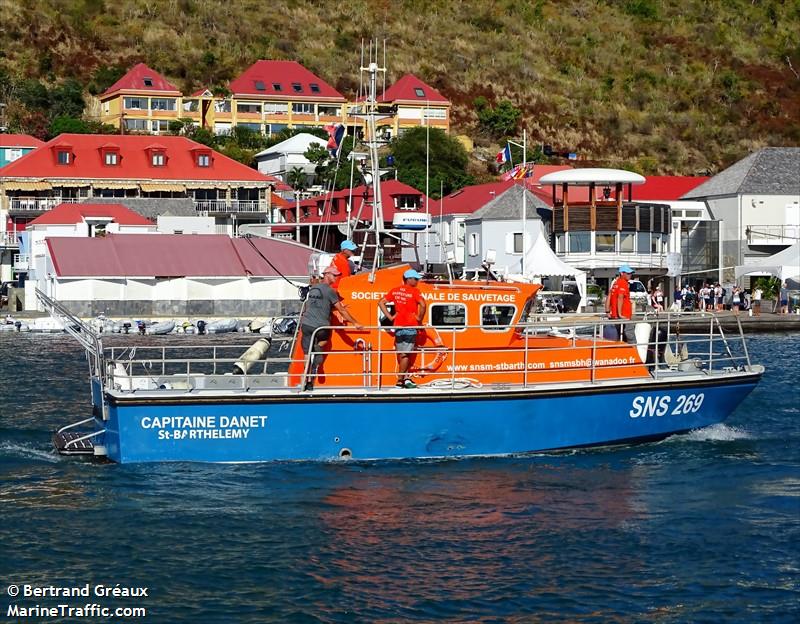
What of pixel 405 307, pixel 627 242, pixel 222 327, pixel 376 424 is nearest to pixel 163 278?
pixel 222 327

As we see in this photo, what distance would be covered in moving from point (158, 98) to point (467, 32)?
39.0 meters

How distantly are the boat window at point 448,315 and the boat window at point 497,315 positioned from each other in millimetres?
310

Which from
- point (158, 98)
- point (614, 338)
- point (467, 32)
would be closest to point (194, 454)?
point (614, 338)

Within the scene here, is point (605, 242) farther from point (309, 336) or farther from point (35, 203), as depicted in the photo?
point (309, 336)

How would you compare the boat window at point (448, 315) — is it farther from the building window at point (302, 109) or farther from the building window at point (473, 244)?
the building window at point (302, 109)

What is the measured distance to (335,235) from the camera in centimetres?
7312

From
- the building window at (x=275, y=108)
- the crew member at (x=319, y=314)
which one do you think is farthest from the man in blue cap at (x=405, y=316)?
Answer: the building window at (x=275, y=108)

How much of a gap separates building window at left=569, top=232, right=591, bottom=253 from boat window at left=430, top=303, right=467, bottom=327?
45111 mm

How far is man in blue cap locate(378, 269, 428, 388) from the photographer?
59.6ft

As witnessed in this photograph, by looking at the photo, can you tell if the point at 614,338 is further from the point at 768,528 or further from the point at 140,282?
the point at 140,282

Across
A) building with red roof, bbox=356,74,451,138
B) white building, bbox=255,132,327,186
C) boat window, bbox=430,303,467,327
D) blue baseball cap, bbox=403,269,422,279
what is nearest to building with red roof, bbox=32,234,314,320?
white building, bbox=255,132,327,186

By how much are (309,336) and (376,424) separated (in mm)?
1554

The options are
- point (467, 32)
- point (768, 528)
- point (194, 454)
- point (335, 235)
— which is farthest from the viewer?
point (467, 32)

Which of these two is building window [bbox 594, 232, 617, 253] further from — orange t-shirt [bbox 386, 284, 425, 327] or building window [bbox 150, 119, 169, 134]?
building window [bbox 150, 119, 169, 134]
